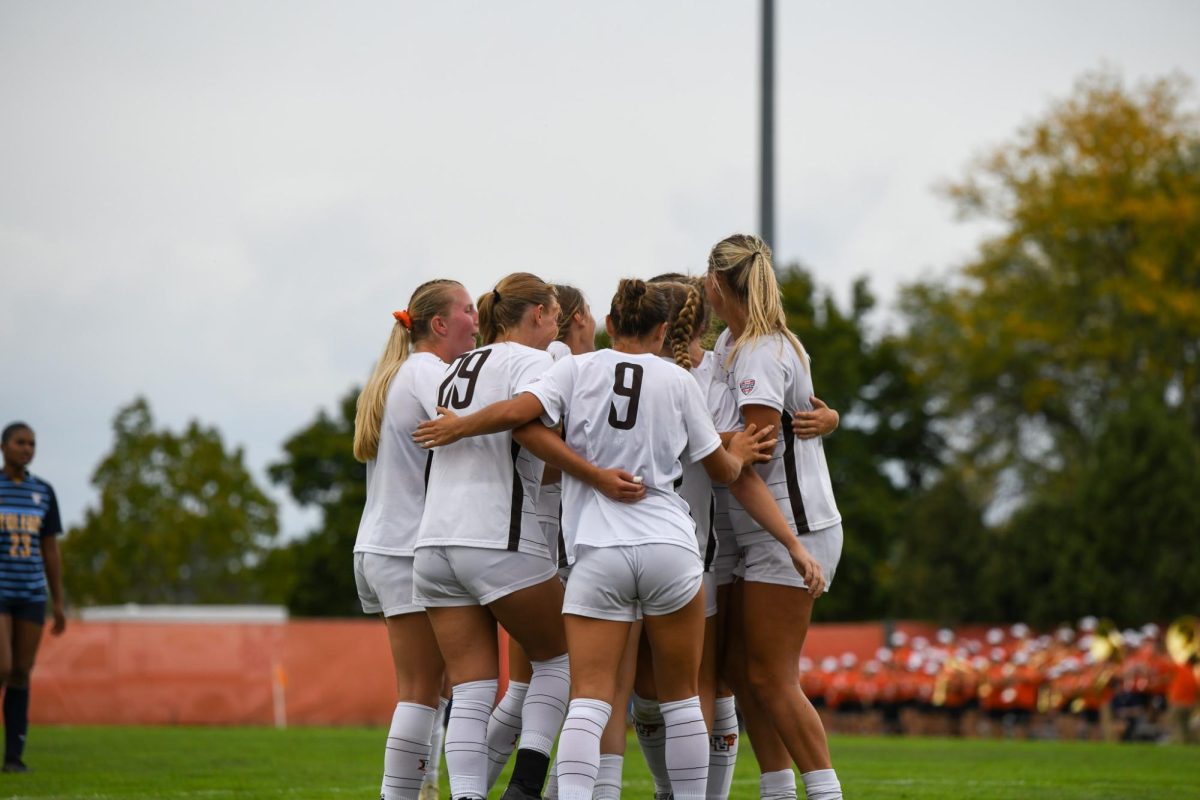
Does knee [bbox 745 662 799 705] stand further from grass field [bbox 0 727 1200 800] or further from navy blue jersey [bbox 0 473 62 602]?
navy blue jersey [bbox 0 473 62 602]

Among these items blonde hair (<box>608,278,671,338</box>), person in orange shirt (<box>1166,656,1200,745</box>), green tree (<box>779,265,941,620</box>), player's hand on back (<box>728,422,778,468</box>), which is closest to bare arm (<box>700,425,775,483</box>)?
player's hand on back (<box>728,422,778,468</box>)

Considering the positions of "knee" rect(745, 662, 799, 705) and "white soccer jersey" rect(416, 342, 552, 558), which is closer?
"white soccer jersey" rect(416, 342, 552, 558)

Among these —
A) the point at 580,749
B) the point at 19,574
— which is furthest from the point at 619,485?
the point at 19,574

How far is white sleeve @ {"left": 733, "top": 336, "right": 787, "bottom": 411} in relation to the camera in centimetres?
600

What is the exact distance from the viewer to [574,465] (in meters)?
5.58

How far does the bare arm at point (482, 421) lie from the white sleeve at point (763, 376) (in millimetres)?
891

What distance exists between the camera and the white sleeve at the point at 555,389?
5.67 meters

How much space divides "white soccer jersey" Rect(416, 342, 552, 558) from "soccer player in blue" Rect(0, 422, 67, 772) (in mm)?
5305

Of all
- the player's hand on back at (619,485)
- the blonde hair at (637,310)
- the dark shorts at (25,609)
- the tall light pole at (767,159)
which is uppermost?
the tall light pole at (767,159)

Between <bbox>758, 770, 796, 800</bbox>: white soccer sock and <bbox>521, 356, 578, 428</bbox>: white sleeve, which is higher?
<bbox>521, 356, 578, 428</bbox>: white sleeve

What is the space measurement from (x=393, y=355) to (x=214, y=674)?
56.8ft

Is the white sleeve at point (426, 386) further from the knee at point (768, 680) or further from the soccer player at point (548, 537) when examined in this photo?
the knee at point (768, 680)

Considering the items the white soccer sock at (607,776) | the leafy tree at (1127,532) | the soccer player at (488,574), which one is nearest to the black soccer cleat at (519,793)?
the soccer player at (488,574)

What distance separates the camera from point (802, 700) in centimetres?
606
